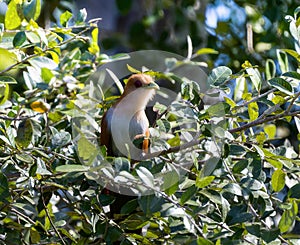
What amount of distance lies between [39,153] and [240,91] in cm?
73

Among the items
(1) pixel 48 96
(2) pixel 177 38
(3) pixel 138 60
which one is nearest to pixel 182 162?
(1) pixel 48 96

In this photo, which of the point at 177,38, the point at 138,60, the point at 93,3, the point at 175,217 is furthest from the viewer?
the point at 93,3

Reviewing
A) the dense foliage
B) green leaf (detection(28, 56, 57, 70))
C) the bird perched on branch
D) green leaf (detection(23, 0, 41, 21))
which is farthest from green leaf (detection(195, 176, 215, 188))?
green leaf (detection(23, 0, 41, 21))

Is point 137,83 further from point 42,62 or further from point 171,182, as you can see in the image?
point 171,182

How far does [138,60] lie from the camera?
283cm

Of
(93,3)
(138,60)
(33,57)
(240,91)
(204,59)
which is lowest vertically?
(93,3)

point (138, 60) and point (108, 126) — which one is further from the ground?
point (108, 126)

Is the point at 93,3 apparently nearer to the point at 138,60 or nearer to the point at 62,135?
the point at 138,60

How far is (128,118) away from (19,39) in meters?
0.45

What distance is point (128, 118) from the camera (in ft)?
7.07

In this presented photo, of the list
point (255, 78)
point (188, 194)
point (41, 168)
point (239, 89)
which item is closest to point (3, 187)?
point (41, 168)

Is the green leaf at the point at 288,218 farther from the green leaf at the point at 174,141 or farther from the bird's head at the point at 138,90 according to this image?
the bird's head at the point at 138,90

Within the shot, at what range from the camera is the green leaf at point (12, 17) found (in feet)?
6.25

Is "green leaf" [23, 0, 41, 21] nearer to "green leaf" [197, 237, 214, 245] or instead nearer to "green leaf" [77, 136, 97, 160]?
"green leaf" [77, 136, 97, 160]
